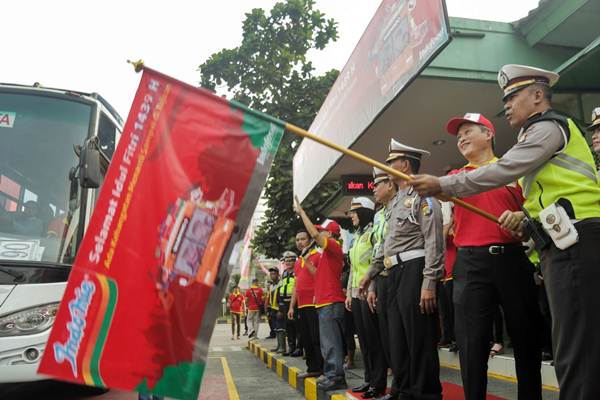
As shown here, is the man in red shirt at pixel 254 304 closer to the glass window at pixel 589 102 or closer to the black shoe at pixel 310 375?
the black shoe at pixel 310 375

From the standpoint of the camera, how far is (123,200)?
7.65 ft

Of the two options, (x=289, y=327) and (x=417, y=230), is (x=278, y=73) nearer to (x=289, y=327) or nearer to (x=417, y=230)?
(x=289, y=327)

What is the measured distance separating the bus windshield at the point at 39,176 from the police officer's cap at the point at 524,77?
13.6 feet

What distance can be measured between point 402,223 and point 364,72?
434 cm

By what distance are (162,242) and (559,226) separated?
5.89ft

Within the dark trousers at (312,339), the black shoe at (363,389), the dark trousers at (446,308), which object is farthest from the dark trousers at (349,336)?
the black shoe at (363,389)

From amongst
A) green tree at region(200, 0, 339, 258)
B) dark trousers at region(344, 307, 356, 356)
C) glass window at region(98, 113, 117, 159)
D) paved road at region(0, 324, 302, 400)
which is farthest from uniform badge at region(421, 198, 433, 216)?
green tree at region(200, 0, 339, 258)

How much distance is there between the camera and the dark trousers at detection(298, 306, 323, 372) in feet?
21.7

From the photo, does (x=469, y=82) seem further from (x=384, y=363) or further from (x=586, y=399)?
(x=586, y=399)

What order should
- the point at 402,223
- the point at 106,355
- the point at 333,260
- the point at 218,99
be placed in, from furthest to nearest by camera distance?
the point at 333,260 → the point at 402,223 → the point at 218,99 → the point at 106,355

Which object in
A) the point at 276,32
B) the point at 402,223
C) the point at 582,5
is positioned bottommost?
the point at 402,223

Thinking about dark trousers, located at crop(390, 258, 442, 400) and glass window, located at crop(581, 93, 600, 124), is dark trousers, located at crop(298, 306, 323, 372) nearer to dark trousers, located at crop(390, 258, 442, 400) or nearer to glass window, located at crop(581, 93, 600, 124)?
dark trousers, located at crop(390, 258, 442, 400)

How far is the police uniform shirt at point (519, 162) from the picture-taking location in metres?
2.47

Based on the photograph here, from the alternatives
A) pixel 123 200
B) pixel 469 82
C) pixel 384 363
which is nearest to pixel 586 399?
pixel 123 200
